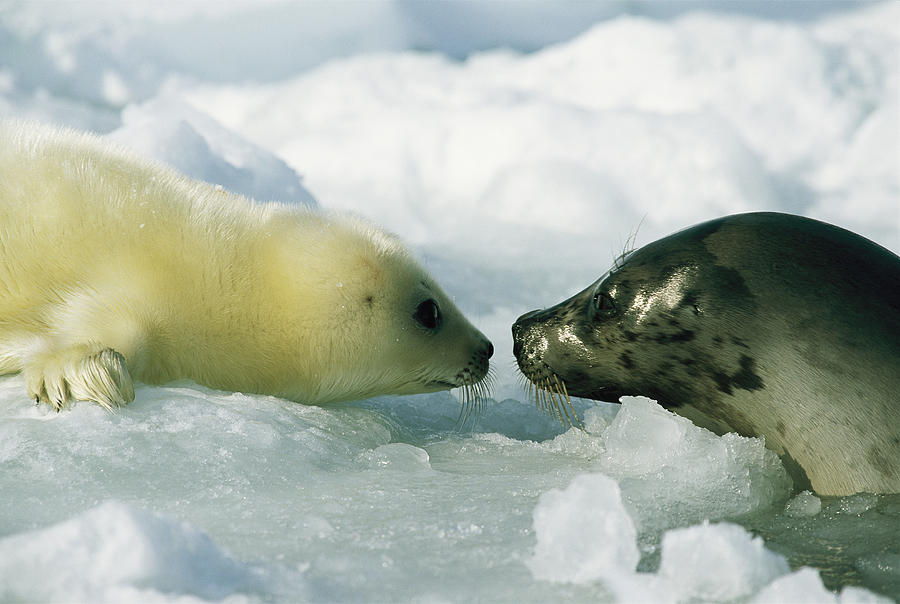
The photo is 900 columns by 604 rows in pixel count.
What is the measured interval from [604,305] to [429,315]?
1.92ft

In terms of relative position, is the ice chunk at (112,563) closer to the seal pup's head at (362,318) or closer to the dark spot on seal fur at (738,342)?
the seal pup's head at (362,318)

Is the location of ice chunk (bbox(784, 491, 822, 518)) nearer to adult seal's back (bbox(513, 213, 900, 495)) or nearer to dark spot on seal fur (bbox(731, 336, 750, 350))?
adult seal's back (bbox(513, 213, 900, 495))

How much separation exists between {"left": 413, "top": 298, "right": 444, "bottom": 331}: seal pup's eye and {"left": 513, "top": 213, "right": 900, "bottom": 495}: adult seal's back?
431 millimetres

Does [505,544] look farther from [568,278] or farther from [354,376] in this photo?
[568,278]

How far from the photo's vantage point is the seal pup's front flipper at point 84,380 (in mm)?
2254

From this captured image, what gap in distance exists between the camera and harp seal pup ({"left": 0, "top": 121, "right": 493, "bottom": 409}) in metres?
2.53

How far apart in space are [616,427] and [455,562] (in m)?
1.13

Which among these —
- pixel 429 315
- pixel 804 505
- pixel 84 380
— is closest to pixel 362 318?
pixel 429 315

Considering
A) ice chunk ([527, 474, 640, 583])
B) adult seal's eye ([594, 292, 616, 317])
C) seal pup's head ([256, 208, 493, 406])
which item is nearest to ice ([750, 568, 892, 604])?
ice chunk ([527, 474, 640, 583])

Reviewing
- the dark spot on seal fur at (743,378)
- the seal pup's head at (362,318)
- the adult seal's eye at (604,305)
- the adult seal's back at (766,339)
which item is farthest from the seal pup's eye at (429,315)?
the dark spot on seal fur at (743,378)

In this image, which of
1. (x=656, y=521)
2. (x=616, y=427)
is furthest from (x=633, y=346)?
(x=656, y=521)

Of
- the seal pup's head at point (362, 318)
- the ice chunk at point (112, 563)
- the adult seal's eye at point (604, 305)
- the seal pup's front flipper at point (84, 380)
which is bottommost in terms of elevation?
the ice chunk at point (112, 563)

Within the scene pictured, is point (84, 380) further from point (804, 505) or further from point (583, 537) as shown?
point (804, 505)

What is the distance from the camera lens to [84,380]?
2260 millimetres
